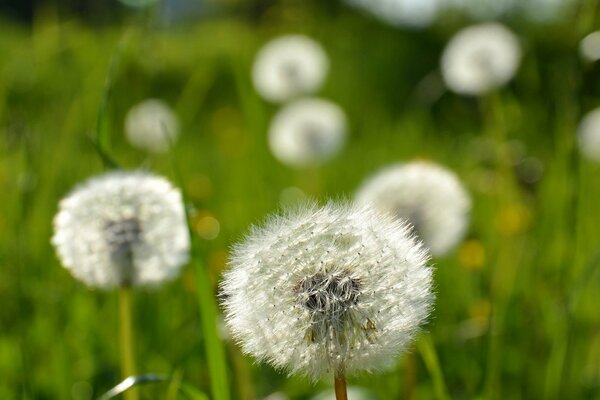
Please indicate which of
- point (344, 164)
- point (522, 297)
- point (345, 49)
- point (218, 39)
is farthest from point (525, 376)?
point (218, 39)

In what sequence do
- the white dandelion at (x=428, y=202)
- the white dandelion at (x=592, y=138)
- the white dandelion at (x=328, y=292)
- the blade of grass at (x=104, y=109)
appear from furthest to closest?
the white dandelion at (x=592, y=138), the white dandelion at (x=428, y=202), the blade of grass at (x=104, y=109), the white dandelion at (x=328, y=292)

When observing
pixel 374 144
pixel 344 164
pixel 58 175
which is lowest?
pixel 58 175

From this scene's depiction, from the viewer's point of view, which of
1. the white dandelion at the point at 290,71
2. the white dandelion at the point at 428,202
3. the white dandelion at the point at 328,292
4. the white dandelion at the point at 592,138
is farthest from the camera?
the white dandelion at the point at 290,71

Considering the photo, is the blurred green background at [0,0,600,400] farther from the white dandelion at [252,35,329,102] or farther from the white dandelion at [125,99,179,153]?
the white dandelion at [252,35,329,102]

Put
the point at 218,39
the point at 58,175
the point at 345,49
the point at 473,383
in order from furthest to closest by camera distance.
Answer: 1. the point at 218,39
2. the point at 345,49
3. the point at 58,175
4. the point at 473,383

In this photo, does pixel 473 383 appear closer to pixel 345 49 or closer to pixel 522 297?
pixel 522 297

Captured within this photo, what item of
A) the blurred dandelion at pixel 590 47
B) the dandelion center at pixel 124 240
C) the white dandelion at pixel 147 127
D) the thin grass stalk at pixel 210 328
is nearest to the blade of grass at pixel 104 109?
the dandelion center at pixel 124 240

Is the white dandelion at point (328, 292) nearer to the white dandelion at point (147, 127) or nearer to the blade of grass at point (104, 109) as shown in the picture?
Result: the blade of grass at point (104, 109)

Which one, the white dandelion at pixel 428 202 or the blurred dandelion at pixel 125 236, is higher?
the white dandelion at pixel 428 202
